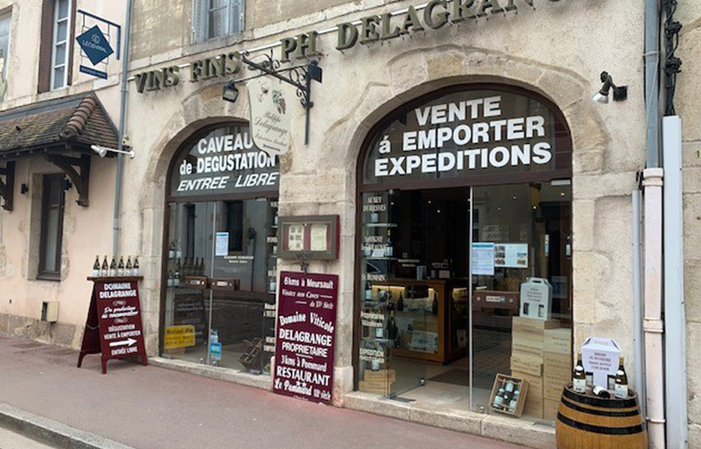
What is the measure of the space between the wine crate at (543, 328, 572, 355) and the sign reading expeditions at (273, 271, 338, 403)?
2202 mm

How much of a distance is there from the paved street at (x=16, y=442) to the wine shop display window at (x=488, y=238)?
318 cm

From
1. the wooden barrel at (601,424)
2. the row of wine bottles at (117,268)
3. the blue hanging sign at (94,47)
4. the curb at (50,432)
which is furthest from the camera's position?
the blue hanging sign at (94,47)

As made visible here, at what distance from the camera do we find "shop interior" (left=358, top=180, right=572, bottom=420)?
542 cm

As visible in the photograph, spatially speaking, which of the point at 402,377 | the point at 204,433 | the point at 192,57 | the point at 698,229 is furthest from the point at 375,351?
the point at 192,57

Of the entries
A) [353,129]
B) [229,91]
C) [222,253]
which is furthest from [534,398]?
[229,91]

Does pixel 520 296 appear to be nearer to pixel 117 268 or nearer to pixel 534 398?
pixel 534 398

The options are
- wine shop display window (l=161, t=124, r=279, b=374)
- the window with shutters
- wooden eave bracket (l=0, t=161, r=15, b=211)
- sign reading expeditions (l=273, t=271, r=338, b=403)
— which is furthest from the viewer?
wooden eave bracket (l=0, t=161, r=15, b=211)

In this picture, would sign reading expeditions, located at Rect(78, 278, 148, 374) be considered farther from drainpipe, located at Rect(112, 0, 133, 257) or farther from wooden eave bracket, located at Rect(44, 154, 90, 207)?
wooden eave bracket, located at Rect(44, 154, 90, 207)

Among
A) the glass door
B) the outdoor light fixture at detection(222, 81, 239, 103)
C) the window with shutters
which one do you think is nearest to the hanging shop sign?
the outdoor light fixture at detection(222, 81, 239, 103)

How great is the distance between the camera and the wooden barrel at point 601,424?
12.9 ft

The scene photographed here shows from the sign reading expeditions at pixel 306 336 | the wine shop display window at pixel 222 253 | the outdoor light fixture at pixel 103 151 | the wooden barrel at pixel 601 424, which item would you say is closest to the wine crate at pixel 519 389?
the wooden barrel at pixel 601 424

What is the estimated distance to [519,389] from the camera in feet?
17.9

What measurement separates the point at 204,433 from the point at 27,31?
8772 millimetres

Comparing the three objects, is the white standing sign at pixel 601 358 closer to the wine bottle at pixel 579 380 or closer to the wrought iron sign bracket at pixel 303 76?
the wine bottle at pixel 579 380
